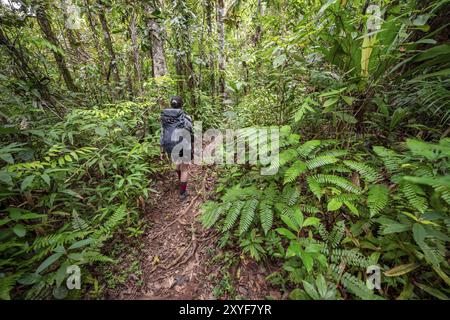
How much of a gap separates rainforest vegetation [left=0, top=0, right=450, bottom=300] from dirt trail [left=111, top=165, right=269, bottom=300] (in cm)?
2

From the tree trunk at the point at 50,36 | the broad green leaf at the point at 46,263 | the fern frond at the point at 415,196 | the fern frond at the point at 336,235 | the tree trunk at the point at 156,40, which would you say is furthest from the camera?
the tree trunk at the point at 156,40

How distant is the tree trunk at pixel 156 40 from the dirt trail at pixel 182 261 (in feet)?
11.9

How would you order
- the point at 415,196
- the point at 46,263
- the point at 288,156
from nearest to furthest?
the point at 415,196 → the point at 46,263 → the point at 288,156

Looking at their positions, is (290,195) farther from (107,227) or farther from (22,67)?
(22,67)

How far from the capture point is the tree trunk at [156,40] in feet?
16.5

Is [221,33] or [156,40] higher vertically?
[221,33]

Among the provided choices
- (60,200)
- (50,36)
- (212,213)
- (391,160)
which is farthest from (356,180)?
(50,36)

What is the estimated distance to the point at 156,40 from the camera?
521 cm

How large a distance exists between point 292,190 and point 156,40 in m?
5.21

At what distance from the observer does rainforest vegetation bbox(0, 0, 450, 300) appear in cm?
183

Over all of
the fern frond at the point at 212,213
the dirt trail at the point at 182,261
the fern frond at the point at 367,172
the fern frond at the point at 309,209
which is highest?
the fern frond at the point at 367,172

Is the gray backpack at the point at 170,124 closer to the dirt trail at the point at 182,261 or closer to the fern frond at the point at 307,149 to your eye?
the dirt trail at the point at 182,261

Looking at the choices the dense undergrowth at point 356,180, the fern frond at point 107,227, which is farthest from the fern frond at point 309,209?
the fern frond at point 107,227

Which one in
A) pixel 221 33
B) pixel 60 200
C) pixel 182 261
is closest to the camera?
pixel 182 261
